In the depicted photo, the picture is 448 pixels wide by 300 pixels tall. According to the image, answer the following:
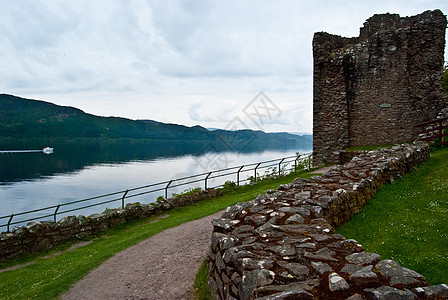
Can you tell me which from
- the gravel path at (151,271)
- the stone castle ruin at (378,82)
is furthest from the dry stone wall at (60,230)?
the stone castle ruin at (378,82)

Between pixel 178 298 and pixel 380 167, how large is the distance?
23.0 feet

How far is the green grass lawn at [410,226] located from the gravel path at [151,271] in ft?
12.2

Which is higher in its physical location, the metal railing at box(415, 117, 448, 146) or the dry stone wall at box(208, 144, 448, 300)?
the metal railing at box(415, 117, 448, 146)

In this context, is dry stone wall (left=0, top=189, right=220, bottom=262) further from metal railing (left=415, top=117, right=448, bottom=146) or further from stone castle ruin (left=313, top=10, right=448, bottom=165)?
metal railing (left=415, top=117, right=448, bottom=146)

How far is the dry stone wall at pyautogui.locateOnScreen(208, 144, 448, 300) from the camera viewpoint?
11.2 ft

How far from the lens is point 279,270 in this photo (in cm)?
391

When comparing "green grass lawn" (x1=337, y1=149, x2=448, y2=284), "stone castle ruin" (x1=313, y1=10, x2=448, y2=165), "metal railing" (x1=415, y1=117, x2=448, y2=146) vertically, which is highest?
"stone castle ruin" (x1=313, y1=10, x2=448, y2=165)

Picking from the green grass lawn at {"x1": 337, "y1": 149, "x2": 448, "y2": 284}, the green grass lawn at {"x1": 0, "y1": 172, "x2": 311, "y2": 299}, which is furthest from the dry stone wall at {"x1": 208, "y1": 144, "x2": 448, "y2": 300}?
the green grass lawn at {"x1": 0, "y1": 172, "x2": 311, "y2": 299}

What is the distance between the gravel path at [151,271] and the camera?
6.80 metres

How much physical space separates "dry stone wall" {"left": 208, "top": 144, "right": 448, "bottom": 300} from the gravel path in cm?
147

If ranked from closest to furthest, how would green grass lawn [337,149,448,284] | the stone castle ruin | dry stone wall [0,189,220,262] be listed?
green grass lawn [337,149,448,284], dry stone wall [0,189,220,262], the stone castle ruin

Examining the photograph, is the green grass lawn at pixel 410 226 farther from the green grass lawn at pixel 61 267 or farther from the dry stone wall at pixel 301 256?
the green grass lawn at pixel 61 267

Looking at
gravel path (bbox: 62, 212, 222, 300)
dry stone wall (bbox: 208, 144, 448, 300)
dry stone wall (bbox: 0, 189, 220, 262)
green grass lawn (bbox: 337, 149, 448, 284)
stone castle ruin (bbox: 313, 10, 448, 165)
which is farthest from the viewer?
stone castle ruin (bbox: 313, 10, 448, 165)

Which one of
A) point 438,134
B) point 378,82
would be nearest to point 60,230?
point 438,134
